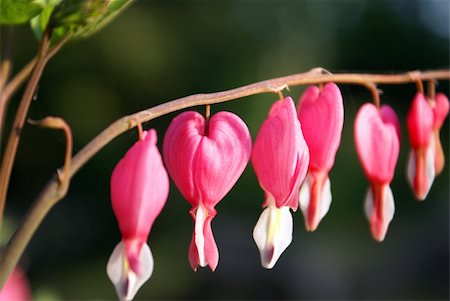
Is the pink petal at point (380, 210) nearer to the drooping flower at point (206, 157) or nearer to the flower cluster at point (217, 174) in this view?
the flower cluster at point (217, 174)

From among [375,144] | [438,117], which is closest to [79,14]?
[375,144]

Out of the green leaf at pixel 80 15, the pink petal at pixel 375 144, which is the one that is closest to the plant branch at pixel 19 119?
the green leaf at pixel 80 15

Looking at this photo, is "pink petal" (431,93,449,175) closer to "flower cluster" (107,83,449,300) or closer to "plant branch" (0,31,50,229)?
"flower cluster" (107,83,449,300)

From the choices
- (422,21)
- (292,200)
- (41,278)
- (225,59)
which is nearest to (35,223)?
(292,200)

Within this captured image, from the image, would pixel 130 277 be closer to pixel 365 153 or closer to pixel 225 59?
pixel 365 153

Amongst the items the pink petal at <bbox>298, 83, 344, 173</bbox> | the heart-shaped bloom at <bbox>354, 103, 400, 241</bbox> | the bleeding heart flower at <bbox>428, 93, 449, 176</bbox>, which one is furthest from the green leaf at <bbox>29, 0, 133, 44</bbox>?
the bleeding heart flower at <bbox>428, 93, 449, 176</bbox>

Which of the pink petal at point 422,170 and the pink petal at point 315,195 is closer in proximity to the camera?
the pink petal at point 315,195
